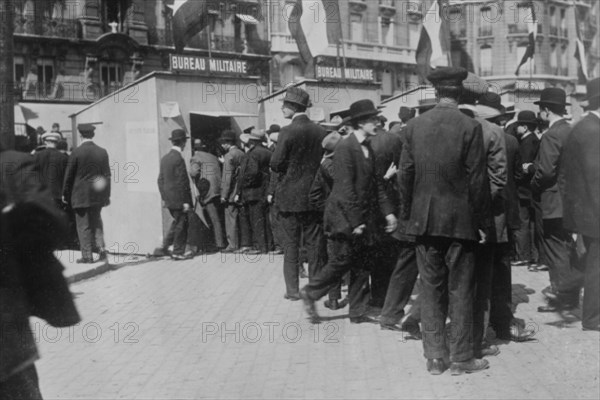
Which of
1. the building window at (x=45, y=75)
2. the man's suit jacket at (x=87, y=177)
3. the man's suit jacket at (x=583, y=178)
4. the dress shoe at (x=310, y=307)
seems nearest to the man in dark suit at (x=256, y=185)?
the man's suit jacket at (x=87, y=177)

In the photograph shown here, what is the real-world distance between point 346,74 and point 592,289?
1412 centimetres

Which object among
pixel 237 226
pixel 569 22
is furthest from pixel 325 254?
pixel 569 22

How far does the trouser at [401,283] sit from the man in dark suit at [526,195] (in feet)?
12.5

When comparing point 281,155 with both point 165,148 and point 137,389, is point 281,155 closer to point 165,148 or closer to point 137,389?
point 137,389

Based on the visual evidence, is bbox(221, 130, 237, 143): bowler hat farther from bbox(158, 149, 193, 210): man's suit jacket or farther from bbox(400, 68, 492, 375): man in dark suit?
bbox(400, 68, 492, 375): man in dark suit

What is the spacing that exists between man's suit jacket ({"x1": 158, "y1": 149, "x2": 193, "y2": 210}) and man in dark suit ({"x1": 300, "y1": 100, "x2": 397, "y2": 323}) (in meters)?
5.60

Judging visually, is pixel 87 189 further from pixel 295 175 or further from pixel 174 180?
pixel 295 175

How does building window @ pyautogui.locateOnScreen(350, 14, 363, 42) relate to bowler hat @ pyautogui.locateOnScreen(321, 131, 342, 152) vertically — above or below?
above

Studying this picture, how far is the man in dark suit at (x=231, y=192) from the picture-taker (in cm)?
1352

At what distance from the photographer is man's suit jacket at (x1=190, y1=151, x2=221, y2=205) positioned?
44.8 feet

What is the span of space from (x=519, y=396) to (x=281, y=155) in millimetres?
4316

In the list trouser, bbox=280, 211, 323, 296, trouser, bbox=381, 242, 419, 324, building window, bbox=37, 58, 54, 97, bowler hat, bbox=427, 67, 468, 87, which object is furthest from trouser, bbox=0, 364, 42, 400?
building window, bbox=37, 58, 54, 97

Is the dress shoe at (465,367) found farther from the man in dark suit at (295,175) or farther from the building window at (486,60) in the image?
the building window at (486,60)

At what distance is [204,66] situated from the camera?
15086 millimetres
